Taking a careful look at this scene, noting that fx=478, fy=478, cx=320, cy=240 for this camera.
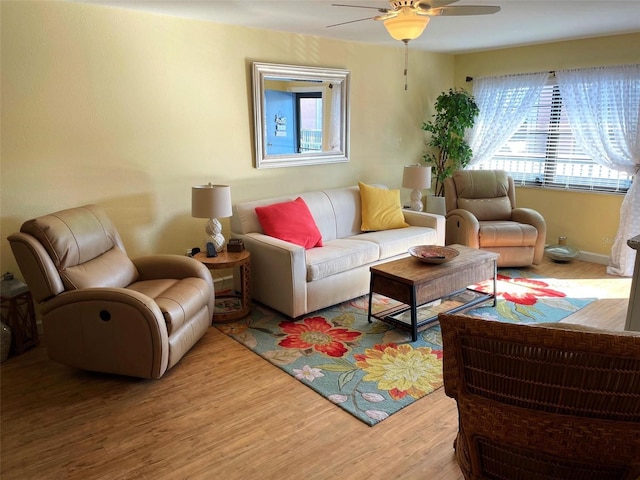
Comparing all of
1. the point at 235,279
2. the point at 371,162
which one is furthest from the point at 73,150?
the point at 371,162

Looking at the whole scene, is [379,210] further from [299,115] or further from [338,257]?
[299,115]

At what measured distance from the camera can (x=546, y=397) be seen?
1.44m

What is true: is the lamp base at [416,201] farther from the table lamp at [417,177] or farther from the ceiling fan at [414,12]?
the ceiling fan at [414,12]

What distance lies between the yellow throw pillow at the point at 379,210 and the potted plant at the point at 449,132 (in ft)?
4.50

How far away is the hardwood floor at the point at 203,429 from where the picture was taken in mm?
2166

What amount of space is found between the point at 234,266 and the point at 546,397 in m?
2.60

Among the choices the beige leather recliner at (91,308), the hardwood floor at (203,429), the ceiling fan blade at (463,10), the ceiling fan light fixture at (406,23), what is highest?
the ceiling fan blade at (463,10)

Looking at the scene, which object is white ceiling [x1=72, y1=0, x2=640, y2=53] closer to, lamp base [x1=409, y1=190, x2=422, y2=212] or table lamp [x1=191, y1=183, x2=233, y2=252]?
table lamp [x1=191, y1=183, x2=233, y2=252]

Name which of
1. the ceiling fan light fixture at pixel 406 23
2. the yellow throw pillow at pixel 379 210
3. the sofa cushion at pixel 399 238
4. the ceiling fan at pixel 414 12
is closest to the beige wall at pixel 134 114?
the yellow throw pillow at pixel 379 210

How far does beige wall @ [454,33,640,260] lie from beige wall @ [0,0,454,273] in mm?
1776

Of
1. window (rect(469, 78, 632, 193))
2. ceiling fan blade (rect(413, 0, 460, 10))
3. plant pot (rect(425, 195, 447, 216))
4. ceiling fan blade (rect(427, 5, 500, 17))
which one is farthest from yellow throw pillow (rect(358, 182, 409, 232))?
ceiling fan blade (rect(413, 0, 460, 10))

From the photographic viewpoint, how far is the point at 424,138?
5.98 meters

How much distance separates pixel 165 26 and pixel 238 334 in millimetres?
2459

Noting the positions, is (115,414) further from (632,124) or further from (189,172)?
(632,124)
